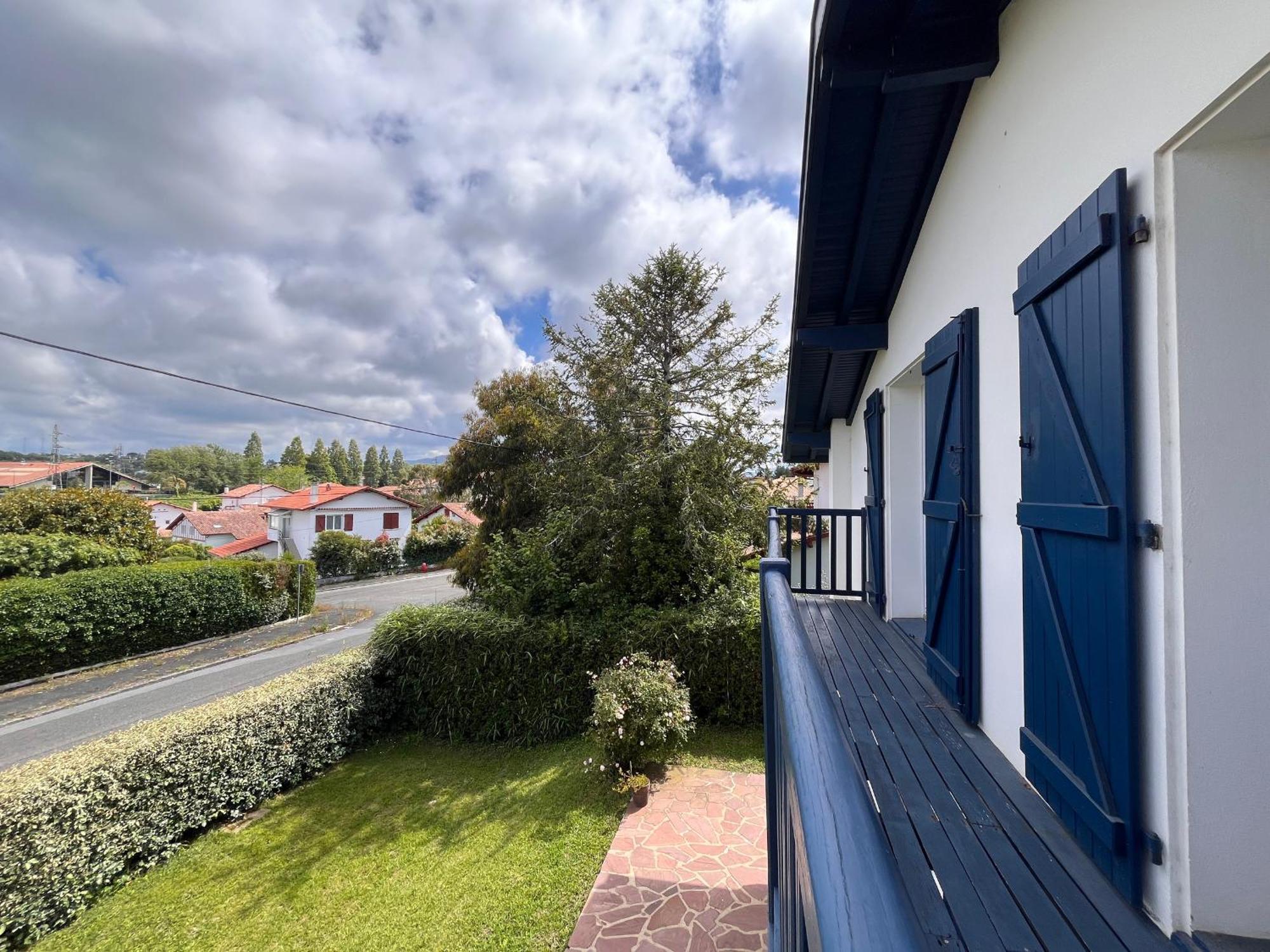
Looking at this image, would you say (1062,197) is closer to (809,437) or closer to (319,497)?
(809,437)

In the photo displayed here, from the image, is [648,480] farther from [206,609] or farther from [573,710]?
[206,609]

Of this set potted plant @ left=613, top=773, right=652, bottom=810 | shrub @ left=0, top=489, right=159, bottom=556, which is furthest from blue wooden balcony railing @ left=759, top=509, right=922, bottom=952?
shrub @ left=0, top=489, right=159, bottom=556

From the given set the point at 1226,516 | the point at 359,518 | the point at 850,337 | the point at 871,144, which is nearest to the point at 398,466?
the point at 359,518

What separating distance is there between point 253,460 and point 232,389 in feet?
279

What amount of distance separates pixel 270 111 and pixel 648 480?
7.36 meters

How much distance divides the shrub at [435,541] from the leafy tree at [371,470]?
181 ft

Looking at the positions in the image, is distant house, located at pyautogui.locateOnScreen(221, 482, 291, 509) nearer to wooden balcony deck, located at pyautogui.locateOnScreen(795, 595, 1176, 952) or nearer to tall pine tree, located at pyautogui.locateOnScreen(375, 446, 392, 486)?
tall pine tree, located at pyautogui.locateOnScreen(375, 446, 392, 486)

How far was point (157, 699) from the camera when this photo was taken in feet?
35.4

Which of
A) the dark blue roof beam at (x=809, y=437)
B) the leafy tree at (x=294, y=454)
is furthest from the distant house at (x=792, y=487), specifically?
the leafy tree at (x=294, y=454)

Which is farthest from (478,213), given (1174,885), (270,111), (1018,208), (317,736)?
(1174,885)

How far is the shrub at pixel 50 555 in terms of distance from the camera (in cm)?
1300

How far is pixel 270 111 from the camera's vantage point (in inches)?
290

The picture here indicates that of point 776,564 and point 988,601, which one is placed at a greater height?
point 776,564

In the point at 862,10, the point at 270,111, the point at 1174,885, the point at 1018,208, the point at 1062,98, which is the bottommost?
the point at 1174,885
